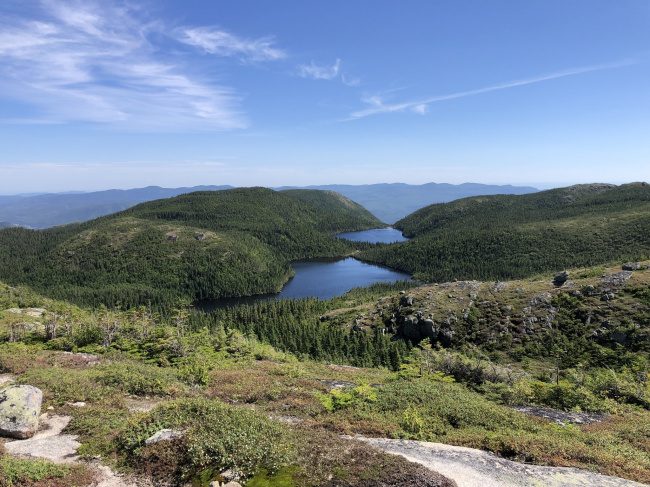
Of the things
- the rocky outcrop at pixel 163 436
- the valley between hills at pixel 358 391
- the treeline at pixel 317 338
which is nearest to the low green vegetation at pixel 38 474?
the valley between hills at pixel 358 391


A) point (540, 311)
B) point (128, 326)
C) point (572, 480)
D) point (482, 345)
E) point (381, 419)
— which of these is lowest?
point (482, 345)

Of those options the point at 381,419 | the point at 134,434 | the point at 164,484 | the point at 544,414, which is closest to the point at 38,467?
the point at 134,434

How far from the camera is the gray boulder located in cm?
1700

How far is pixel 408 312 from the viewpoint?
8644 centimetres

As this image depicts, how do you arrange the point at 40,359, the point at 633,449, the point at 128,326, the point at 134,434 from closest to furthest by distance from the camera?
the point at 134,434
the point at 633,449
the point at 40,359
the point at 128,326

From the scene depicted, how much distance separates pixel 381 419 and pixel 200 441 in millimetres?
11741

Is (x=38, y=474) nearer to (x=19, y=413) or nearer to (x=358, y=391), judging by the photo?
(x=19, y=413)

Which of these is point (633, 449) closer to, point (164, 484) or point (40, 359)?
point (164, 484)

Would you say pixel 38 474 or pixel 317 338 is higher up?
pixel 38 474

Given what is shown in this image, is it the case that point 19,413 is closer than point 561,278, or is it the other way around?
point 19,413

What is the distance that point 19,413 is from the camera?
17.4m

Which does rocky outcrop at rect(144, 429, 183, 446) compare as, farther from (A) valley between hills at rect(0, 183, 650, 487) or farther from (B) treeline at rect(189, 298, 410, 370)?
(B) treeline at rect(189, 298, 410, 370)

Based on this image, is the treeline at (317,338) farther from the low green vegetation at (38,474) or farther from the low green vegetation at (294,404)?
the low green vegetation at (38,474)

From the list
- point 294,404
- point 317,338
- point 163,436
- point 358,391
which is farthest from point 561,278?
point 163,436
